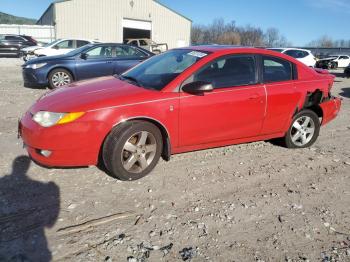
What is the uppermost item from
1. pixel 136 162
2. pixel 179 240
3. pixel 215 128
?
pixel 215 128

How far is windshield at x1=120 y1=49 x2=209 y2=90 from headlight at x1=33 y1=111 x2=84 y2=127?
105cm

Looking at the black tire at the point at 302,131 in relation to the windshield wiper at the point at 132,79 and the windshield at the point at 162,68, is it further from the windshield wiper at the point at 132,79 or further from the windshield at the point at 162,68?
the windshield wiper at the point at 132,79

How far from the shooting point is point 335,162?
16.4 feet

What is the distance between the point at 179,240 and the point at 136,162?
1337 mm

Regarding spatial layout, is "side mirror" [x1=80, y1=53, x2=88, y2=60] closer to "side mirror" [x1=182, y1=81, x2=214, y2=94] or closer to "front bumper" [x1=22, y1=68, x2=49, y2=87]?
"front bumper" [x1=22, y1=68, x2=49, y2=87]

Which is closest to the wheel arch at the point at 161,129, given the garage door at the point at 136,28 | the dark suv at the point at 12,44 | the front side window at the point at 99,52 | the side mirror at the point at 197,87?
the side mirror at the point at 197,87

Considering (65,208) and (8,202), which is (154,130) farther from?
(8,202)

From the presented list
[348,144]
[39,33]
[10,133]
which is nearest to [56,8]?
[39,33]

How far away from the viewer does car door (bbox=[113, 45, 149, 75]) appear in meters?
10.5

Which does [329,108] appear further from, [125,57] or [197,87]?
[125,57]

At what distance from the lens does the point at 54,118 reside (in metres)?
3.73

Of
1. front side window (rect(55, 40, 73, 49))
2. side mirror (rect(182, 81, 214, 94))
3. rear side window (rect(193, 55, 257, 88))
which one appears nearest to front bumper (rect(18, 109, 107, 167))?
side mirror (rect(182, 81, 214, 94))

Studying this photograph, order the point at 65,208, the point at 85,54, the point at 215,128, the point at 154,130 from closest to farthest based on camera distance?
1. the point at 65,208
2. the point at 154,130
3. the point at 215,128
4. the point at 85,54

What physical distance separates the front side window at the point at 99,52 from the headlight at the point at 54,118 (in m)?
6.82
